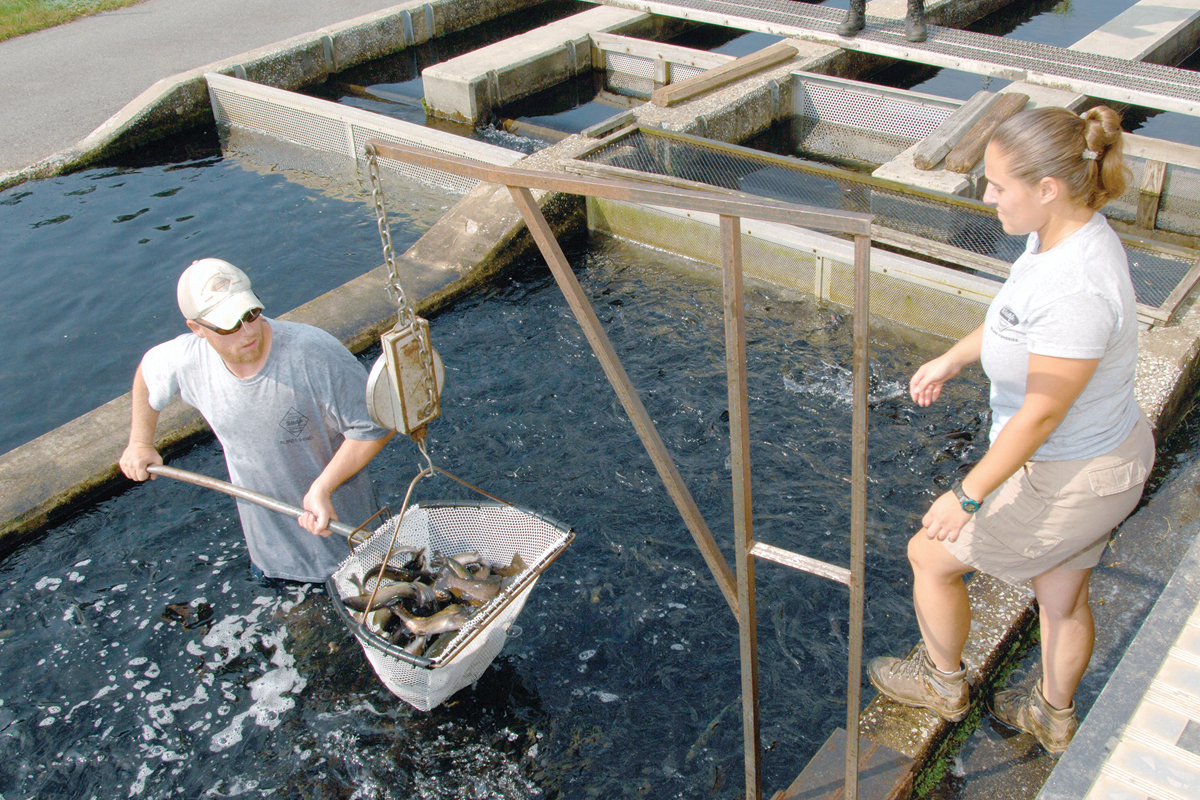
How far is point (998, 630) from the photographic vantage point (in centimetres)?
354

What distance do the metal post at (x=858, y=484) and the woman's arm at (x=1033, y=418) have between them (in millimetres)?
325

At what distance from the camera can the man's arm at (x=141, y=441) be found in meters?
3.81

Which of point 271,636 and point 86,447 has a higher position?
point 86,447

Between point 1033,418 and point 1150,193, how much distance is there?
621cm

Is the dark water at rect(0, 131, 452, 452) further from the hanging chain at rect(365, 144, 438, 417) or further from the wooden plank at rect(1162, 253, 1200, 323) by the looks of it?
the wooden plank at rect(1162, 253, 1200, 323)

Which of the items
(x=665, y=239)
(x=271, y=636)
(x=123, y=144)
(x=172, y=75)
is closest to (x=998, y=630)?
(x=271, y=636)

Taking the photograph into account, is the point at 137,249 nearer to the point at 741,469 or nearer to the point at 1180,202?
the point at 741,469

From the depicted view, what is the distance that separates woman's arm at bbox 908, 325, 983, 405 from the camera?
292cm

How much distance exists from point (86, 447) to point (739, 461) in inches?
185

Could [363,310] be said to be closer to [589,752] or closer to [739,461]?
[589,752]

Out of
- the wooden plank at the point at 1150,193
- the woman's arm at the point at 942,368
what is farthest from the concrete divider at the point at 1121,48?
the woman's arm at the point at 942,368

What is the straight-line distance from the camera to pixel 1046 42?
11797 mm

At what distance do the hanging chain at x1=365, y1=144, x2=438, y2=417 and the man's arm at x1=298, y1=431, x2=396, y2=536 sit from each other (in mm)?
523

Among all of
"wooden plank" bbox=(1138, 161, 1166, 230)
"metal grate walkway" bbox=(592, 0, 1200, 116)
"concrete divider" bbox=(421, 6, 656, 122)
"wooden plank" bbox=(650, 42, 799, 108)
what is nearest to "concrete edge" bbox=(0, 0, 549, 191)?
"concrete divider" bbox=(421, 6, 656, 122)
